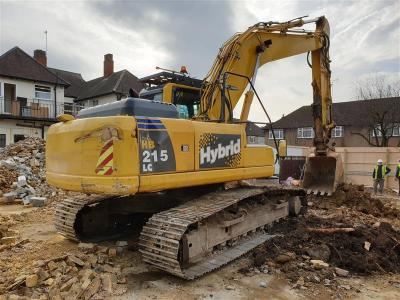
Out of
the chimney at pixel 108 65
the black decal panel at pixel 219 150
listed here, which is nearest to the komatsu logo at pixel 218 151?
the black decal panel at pixel 219 150

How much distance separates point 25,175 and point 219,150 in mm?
10740

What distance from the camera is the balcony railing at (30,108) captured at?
1057 inches

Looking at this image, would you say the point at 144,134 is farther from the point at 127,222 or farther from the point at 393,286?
the point at 393,286

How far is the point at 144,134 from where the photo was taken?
15.6 ft

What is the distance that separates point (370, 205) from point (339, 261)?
479cm

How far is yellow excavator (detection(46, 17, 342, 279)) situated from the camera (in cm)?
469

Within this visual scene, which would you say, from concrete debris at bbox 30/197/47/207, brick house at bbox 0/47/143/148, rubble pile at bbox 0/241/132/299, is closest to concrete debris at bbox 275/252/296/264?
rubble pile at bbox 0/241/132/299

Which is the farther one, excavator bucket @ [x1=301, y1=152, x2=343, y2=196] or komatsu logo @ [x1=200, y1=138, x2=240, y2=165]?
excavator bucket @ [x1=301, y1=152, x2=343, y2=196]

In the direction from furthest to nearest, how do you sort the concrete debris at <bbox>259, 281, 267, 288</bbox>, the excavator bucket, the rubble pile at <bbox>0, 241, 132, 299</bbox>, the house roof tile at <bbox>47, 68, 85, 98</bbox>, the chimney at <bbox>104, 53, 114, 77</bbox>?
the chimney at <bbox>104, 53, 114, 77</bbox> < the house roof tile at <bbox>47, 68, 85, 98</bbox> < the excavator bucket < the concrete debris at <bbox>259, 281, 267, 288</bbox> < the rubble pile at <bbox>0, 241, 132, 299</bbox>

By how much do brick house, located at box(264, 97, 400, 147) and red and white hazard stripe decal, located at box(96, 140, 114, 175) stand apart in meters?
24.8

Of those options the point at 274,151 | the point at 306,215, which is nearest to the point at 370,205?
the point at 306,215

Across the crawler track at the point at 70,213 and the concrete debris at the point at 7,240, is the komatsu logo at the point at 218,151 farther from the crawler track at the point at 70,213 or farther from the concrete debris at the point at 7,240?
the concrete debris at the point at 7,240

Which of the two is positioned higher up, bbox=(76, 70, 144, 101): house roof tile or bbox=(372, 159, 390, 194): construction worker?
bbox=(76, 70, 144, 101): house roof tile

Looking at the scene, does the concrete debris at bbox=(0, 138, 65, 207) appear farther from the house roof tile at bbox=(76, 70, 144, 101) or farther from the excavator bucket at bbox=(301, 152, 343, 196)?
the house roof tile at bbox=(76, 70, 144, 101)
